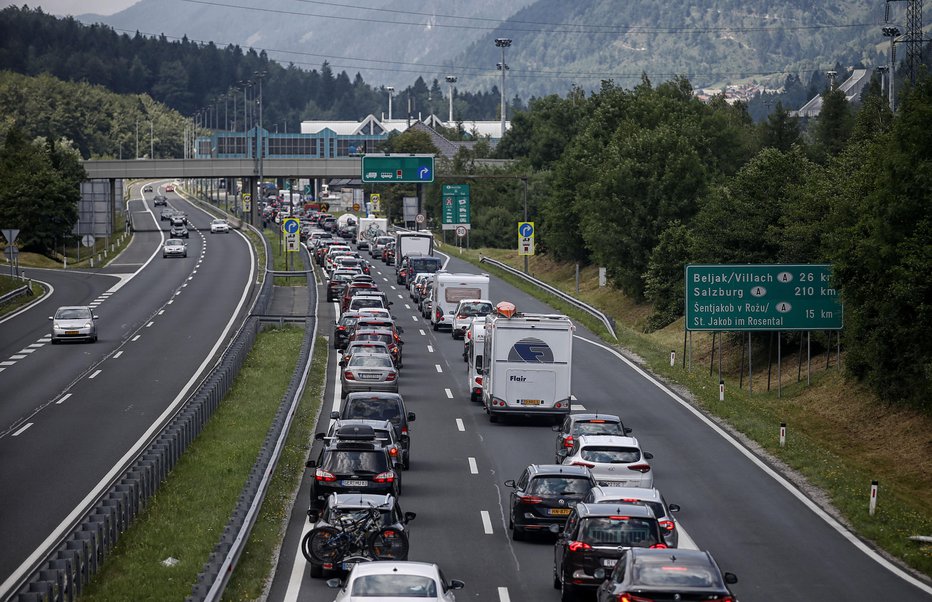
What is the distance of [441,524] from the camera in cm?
2475

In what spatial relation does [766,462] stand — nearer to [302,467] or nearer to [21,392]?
[302,467]

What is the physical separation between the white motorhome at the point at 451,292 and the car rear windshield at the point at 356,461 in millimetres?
34304

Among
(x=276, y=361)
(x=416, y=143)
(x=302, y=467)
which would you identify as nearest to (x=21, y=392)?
(x=276, y=361)

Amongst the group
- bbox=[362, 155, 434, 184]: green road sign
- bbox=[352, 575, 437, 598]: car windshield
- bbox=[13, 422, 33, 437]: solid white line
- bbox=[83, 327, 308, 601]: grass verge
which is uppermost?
bbox=[362, 155, 434, 184]: green road sign


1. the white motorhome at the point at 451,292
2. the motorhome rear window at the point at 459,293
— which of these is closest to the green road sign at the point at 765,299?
the white motorhome at the point at 451,292

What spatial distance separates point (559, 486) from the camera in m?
23.0

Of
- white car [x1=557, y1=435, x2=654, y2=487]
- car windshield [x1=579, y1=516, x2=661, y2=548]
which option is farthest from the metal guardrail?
car windshield [x1=579, y1=516, x2=661, y2=548]

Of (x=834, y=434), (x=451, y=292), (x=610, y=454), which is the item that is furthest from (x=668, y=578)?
(x=451, y=292)

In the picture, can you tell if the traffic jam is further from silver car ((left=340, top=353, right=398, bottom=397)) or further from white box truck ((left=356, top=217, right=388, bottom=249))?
white box truck ((left=356, top=217, right=388, bottom=249))

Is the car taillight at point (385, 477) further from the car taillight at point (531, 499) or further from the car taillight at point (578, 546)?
the car taillight at point (578, 546)

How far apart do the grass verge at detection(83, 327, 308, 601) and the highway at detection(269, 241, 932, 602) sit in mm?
1393

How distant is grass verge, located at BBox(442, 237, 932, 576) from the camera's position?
25.3m

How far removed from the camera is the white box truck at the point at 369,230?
11282cm

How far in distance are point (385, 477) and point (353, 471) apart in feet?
1.97
